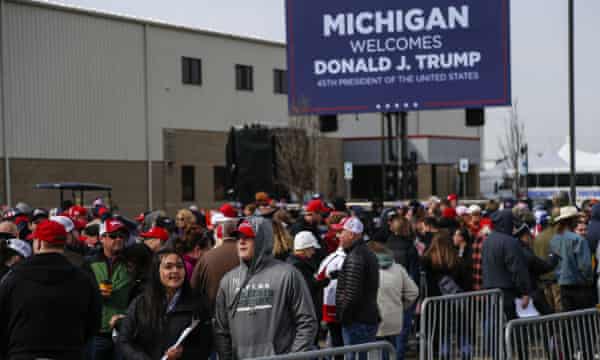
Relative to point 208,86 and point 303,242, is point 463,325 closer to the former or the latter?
point 303,242

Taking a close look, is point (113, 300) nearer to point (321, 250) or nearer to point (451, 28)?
point (321, 250)

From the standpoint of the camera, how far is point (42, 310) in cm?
579

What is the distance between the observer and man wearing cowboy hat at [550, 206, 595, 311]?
10.3m

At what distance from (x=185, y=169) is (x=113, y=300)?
36137 mm

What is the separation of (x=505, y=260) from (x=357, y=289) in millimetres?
2326

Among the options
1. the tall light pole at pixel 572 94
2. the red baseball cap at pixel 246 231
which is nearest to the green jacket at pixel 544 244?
the red baseball cap at pixel 246 231

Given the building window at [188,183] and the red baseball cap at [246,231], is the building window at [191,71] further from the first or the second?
the red baseball cap at [246,231]

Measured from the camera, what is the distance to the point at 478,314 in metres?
9.35

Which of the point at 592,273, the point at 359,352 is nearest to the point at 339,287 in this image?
the point at 359,352

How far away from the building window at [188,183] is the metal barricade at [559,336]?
36.5 meters

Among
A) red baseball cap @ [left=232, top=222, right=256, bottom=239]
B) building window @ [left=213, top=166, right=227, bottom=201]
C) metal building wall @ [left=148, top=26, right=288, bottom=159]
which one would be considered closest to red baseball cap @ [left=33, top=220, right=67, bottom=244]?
red baseball cap @ [left=232, top=222, right=256, bottom=239]

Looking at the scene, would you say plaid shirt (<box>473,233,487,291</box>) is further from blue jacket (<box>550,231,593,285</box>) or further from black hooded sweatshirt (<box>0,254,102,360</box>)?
black hooded sweatshirt (<box>0,254,102,360</box>)

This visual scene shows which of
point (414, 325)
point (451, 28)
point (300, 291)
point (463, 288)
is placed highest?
point (451, 28)

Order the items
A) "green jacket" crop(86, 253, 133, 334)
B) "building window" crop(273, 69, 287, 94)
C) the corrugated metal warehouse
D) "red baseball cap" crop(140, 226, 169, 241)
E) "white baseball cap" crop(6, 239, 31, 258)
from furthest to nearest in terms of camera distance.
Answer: "building window" crop(273, 69, 287, 94) < the corrugated metal warehouse < "red baseball cap" crop(140, 226, 169, 241) < "green jacket" crop(86, 253, 133, 334) < "white baseball cap" crop(6, 239, 31, 258)
